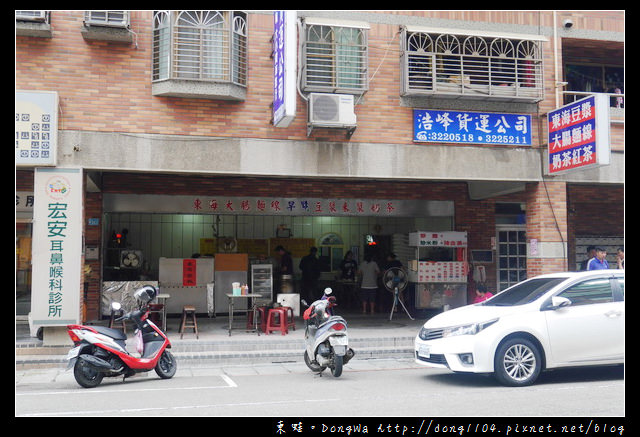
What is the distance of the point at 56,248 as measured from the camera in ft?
37.1

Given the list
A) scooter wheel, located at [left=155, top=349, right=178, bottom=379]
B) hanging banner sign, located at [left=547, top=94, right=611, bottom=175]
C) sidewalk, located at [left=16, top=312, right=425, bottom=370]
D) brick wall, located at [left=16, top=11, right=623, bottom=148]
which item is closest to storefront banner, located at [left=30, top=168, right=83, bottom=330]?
sidewalk, located at [left=16, top=312, right=425, bottom=370]

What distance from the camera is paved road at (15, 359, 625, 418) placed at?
23.5 ft

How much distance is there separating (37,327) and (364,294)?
8380 millimetres

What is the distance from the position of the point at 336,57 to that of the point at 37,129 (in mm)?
5840

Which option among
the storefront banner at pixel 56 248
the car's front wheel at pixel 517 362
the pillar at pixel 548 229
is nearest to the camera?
the car's front wheel at pixel 517 362

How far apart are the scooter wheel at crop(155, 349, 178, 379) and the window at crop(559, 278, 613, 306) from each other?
237 inches

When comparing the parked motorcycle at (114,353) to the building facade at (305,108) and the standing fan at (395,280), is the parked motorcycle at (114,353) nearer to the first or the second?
the building facade at (305,108)

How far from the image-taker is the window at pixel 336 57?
12555 mm

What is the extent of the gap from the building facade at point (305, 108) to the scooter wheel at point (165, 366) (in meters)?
2.81

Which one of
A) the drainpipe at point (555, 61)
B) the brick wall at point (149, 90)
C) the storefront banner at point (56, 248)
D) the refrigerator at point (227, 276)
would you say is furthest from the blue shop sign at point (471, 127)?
the storefront banner at point (56, 248)

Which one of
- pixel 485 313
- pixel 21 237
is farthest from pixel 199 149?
pixel 485 313

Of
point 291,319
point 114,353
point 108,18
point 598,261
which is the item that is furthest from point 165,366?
point 598,261

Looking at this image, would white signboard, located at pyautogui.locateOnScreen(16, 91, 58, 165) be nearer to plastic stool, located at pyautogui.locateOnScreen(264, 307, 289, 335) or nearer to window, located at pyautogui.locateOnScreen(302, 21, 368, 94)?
Answer: window, located at pyautogui.locateOnScreen(302, 21, 368, 94)
